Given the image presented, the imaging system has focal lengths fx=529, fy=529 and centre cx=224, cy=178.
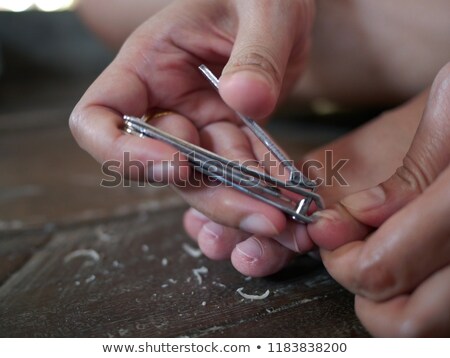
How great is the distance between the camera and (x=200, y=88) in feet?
2.22

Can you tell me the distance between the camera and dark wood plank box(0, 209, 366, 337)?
1.55ft

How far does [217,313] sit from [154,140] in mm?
171

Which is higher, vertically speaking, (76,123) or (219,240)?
(76,123)

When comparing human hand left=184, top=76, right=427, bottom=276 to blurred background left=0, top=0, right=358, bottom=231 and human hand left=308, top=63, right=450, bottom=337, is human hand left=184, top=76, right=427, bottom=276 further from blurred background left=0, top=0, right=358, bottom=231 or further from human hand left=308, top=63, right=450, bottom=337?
blurred background left=0, top=0, right=358, bottom=231

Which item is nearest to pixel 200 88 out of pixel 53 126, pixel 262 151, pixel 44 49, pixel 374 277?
pixel 262 151

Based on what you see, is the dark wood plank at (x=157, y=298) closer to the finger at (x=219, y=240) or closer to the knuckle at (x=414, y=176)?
the finger at (x=219, y=240)

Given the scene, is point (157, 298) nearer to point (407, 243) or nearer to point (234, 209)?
point (234, 209)

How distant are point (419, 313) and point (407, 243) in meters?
0.06

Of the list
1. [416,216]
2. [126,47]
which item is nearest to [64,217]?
[126,47]

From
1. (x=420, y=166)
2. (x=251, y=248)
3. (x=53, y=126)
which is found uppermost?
(x=420, y=166)

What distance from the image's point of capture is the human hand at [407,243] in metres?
0.42

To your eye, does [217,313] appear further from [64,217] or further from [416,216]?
[64,217]

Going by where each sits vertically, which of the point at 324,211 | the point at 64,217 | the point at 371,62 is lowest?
the point at 64,217
